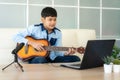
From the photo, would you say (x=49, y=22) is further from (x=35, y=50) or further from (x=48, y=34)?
(x=35, y=50)

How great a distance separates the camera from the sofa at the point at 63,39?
258cm

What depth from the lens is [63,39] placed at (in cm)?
277

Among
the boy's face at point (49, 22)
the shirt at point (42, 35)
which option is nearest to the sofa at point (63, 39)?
the shirt at point (42, 35)

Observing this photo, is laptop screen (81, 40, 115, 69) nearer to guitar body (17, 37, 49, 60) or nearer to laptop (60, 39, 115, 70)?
laptop (60, 39, 115, 70)

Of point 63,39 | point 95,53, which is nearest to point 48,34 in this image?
point 63,39

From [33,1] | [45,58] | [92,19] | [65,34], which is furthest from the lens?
[92,19]

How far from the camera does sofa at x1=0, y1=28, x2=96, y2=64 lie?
102 inches

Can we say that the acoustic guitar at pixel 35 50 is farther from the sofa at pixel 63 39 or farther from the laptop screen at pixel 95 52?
the laptop screen at pixel 95 52

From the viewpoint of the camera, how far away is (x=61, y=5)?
3389 millimetres

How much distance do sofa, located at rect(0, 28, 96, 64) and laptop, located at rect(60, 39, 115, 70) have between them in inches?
45.8

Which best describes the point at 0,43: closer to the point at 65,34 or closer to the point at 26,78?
the point at 65,34

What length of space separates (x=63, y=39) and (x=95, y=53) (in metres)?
1.29

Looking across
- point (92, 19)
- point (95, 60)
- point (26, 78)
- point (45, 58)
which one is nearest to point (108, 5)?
point (92, 19)

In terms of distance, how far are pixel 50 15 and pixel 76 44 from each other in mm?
528
